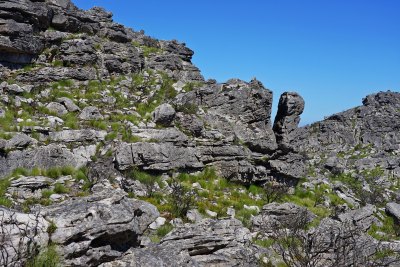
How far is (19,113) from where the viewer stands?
17.6m

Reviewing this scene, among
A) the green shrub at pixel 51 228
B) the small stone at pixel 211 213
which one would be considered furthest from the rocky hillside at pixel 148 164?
the small stone at pixel 211 213

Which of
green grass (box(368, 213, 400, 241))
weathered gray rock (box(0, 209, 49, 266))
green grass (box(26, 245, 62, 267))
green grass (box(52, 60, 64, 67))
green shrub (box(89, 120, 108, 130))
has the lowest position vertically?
green grass (box(368, 213, 400, 241))

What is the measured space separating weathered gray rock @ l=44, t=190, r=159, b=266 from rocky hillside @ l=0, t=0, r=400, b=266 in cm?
3

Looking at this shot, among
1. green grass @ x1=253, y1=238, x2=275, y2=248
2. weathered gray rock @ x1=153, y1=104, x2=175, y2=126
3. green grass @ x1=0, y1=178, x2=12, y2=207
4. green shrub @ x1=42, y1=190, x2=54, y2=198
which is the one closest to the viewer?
green grass @ x1=0, y1=178, x2=12, y2=207

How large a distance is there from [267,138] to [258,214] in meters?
5.60

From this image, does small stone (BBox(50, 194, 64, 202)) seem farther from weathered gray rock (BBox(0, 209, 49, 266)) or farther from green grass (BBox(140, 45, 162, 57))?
green grass (BBox(140, 45, 162, 57))

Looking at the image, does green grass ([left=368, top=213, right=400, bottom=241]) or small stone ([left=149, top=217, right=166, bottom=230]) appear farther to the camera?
green grass ([left=368, top=213, right=400, bottom=241])

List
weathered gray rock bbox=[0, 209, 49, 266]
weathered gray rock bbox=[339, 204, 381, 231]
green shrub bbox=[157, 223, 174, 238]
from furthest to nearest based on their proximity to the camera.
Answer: weathered gray rock bbox=[339, 204, 381, 231] < green shrub bbox=[157, 223, 174, 238] < weathered gray rock bbox=[0, 209, 49, 266]

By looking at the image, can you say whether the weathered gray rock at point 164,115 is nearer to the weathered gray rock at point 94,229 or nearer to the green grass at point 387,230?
the weathered gray rock at point 94,229

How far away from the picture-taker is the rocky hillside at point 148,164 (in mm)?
9230

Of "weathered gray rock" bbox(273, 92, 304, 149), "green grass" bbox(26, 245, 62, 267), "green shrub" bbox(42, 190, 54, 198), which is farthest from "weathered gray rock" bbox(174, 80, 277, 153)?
"green grass" bbox(26, 245, 62, 267)

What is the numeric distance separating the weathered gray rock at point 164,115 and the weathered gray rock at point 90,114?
2750mm

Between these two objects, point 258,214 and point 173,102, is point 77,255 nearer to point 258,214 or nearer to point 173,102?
point 258,214

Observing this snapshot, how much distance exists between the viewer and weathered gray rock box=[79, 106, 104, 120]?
18.6 m
